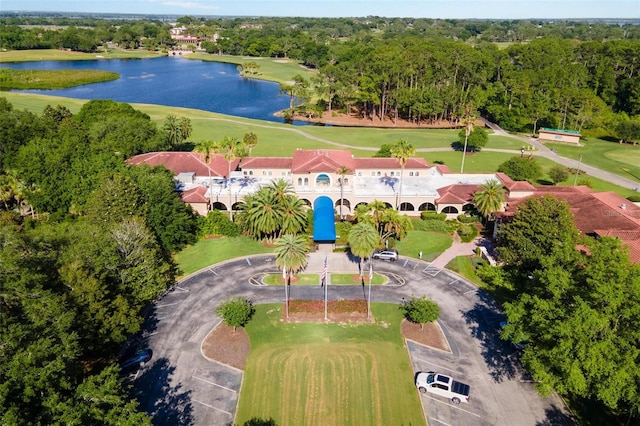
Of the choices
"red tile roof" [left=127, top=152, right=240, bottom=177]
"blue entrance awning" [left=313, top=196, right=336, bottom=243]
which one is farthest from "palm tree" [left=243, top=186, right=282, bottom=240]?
"red tile roof" [left=127, top=152, right=240, bottom=177]

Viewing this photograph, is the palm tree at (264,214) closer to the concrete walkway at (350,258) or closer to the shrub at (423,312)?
the concrete walkway at (350,258)

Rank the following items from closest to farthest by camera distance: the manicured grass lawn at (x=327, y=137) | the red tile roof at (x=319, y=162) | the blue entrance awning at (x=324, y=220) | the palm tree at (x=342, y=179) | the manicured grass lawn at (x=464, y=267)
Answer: the manicured grass lawn at (x=464, y=267) < the blue entrance awning at (x=324, y=220) < the palm tree at (x=342, y=179) < the red tile roof at (x=319, y=162) < the manicured grass lawn at (x=327, y=137)

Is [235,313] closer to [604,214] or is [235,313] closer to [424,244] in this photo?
[424,244]

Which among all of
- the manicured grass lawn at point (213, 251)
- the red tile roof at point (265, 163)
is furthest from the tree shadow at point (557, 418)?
the red tile roof at point (265, 163)

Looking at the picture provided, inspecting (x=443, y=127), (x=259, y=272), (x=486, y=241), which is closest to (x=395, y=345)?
(x=259, y=272)

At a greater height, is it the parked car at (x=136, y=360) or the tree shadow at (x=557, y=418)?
the tree shadow at (x=557, y=418)

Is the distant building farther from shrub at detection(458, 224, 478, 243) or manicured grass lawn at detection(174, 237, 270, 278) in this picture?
manicured grass lawn at detection(174, 237, 270, 278)

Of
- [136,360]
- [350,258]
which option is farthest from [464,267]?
[136,360]
